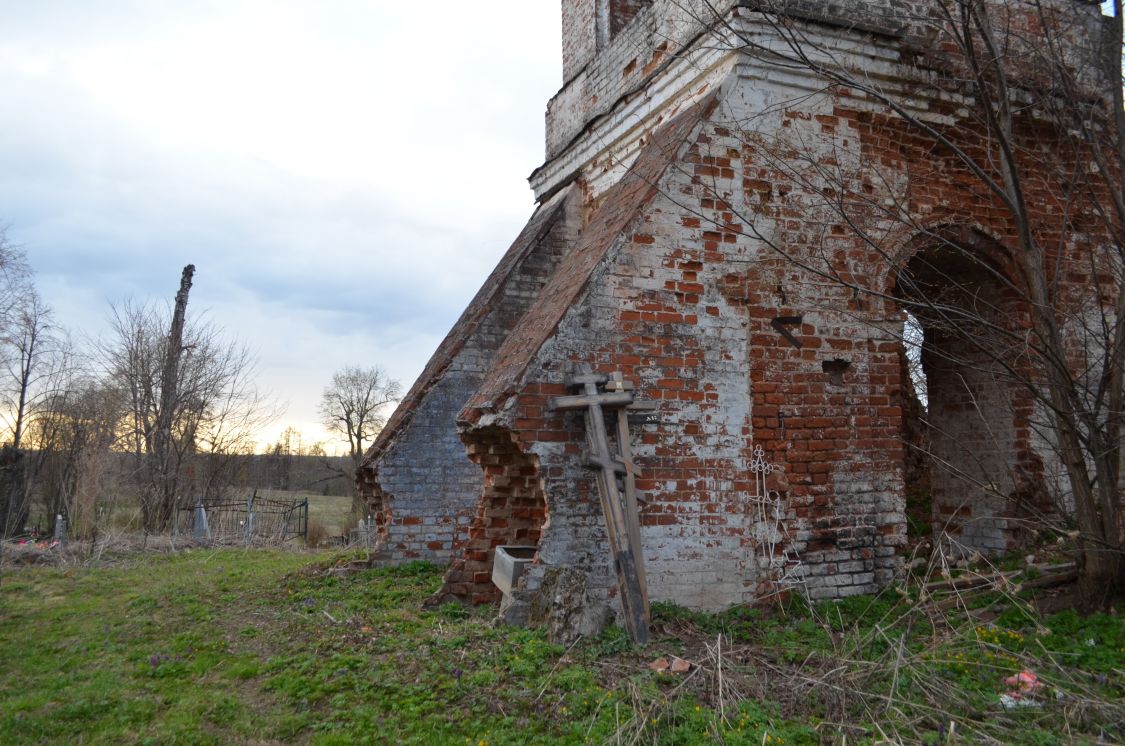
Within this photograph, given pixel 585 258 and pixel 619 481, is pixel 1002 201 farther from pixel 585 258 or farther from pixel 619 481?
pixel 619 481

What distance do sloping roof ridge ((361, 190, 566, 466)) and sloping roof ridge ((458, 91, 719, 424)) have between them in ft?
6.10

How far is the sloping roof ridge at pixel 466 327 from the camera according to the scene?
841 centimetres

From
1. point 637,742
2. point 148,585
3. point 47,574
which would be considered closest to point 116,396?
point 47,574

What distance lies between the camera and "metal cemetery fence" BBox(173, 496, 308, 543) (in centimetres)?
1520

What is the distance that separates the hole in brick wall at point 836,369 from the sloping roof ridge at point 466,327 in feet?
12.0

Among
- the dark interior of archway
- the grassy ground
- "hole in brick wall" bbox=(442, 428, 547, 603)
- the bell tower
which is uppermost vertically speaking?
the bell tower

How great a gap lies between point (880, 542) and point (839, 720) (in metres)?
2.80

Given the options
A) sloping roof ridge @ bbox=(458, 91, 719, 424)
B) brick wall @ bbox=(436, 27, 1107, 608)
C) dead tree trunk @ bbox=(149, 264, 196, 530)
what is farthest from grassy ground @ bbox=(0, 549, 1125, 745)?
dead tree trunk @ bbox=(149, 264, 196, 530)

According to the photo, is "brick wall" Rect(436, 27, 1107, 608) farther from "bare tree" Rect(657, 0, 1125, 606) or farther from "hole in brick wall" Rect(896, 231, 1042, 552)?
"hole in brick wall" Rect(896, 231, 1042, 552)

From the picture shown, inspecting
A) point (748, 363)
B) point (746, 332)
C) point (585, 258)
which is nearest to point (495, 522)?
point (585, 258)

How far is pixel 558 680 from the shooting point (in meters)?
4.13

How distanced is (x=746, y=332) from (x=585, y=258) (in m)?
1.38

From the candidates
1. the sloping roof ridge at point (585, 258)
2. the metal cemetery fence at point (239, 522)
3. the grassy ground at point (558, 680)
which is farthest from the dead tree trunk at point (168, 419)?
the sloping roof ridge at point (585, 258)

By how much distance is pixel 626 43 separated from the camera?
779cm
